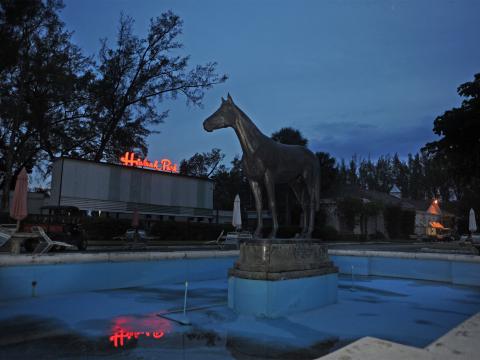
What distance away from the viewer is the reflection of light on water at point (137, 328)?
5021 mm

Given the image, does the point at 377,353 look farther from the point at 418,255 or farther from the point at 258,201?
the point at 418,255

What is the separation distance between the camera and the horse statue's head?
7590 millimetres

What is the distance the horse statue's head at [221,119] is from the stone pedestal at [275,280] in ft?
7.78

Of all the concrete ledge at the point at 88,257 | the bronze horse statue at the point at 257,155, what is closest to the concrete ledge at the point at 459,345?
the bronze horse statue at the point at 257,155

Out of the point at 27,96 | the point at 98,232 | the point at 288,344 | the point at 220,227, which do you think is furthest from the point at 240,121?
the point at 27,96

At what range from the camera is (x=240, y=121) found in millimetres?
7566

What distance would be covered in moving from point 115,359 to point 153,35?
33.3 m

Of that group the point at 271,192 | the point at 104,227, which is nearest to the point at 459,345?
the point at 271,192

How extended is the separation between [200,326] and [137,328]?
91 centimetres

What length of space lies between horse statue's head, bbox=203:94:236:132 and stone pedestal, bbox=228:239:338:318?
237 centimetres

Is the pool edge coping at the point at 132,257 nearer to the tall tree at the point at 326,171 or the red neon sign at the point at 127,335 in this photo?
the red neon sign at the point at 127,335

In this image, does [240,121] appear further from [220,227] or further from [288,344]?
[220,227]

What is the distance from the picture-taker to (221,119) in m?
7.61

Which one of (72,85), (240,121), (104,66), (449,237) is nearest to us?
(240,121)
